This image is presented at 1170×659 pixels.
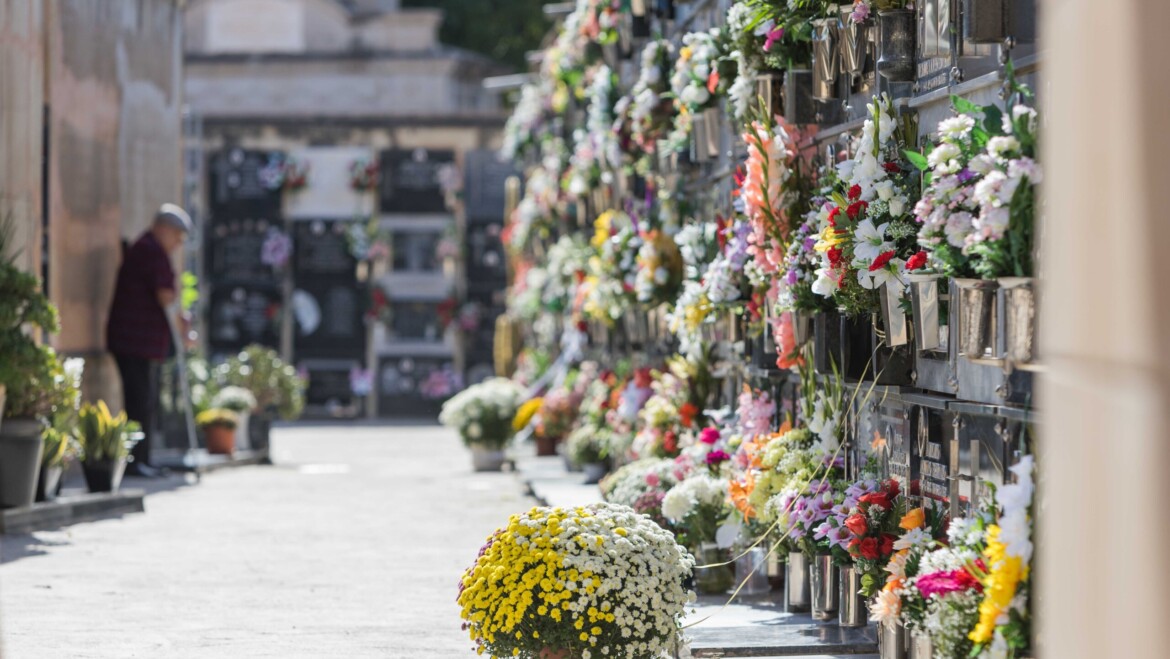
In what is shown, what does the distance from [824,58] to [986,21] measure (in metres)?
1.84

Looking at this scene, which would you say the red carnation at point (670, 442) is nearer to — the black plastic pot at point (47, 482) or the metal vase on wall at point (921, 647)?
the black plastic pot at point (47, 482)

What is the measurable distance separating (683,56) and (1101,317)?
6.73m

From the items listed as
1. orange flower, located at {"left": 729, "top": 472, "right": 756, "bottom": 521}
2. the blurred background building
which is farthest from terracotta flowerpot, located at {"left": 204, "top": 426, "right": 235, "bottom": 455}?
orange flower, located at {"left": 729, "top": 472, "right": 756, "bottom": 521}

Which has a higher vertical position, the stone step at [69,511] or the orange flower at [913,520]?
the orange flower at [913,520]

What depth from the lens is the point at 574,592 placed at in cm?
519

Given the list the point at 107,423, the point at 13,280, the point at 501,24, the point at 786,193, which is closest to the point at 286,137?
the point at 501,24

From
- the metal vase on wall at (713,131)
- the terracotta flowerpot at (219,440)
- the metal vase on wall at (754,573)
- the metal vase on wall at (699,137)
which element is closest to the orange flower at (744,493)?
the metal vase on wall at (754,573)

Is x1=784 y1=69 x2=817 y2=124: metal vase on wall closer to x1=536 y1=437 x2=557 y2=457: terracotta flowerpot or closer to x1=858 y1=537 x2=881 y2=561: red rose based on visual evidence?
x1=858 y1=537 x2=881 y2=561: red rose

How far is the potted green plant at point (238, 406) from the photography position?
16469mm

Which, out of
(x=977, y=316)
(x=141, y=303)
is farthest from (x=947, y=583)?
(x=141, y=303)

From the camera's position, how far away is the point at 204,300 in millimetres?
24922

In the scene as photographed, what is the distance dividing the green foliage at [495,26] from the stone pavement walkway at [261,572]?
2248 cm

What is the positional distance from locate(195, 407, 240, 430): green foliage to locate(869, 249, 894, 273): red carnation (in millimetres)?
11312

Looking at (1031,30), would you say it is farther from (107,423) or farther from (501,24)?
(501,24)
